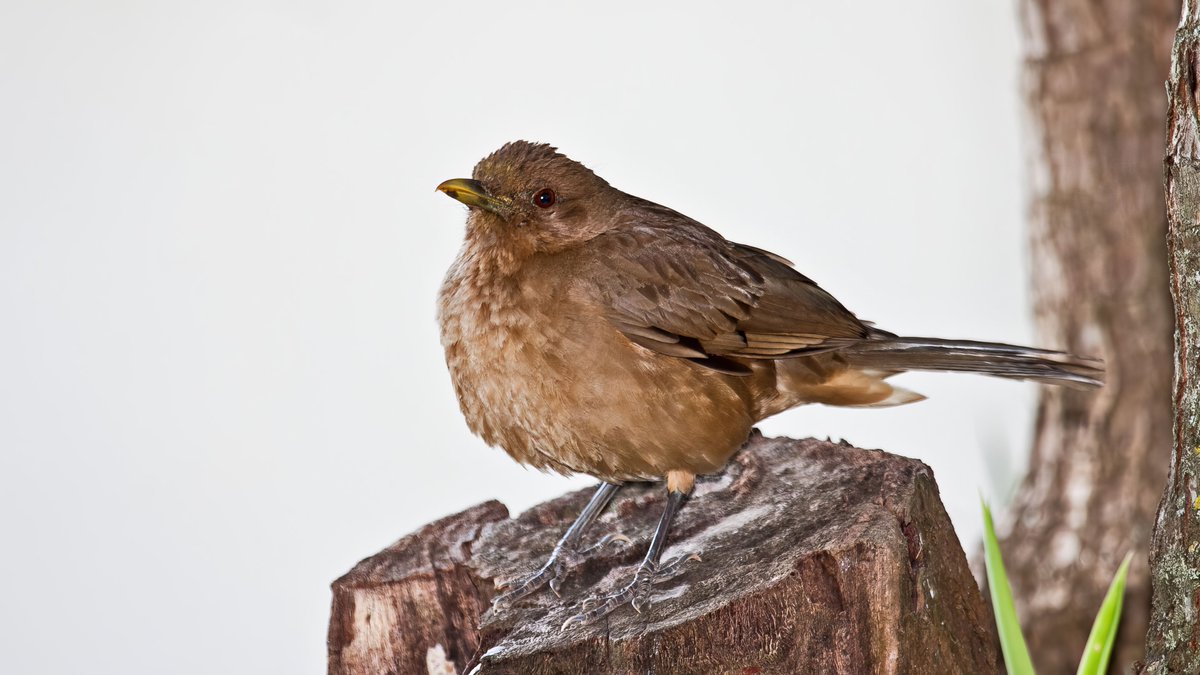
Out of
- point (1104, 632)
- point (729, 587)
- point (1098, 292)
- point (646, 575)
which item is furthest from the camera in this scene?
point (1098, 292)

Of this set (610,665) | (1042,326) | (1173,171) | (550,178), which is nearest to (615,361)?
(550,178)

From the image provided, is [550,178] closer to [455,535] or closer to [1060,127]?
[455,535]

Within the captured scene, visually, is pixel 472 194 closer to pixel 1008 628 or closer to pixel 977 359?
pixel 977 359

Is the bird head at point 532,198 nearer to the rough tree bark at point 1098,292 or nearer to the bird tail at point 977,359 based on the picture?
the bird tail at point 977,359

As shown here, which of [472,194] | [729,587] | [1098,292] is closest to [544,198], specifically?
[472,194]

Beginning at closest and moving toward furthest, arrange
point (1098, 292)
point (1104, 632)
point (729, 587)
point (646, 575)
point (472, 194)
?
point (729, 587), point (1104, 632), point (646, 575), point (472, 194), point (1098, 292)

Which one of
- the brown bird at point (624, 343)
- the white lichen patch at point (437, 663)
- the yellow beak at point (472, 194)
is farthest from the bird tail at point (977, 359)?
the white lichen patch at point (437, 663)

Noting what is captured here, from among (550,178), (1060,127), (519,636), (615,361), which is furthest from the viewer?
(1060,127)
